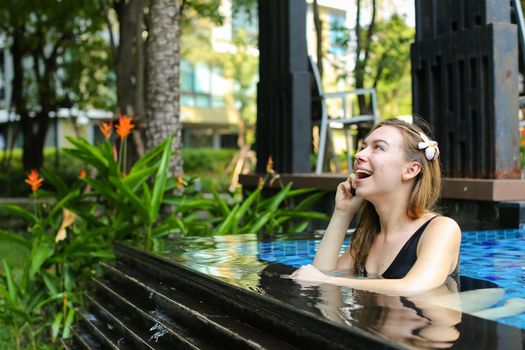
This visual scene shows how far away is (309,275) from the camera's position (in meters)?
3.09

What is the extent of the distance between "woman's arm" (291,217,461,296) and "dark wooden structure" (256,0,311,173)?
524cm

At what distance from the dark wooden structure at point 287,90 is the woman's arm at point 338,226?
4686 mm

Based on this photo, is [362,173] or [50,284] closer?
[362,173]

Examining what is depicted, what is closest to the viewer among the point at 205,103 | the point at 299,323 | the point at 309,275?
the point at 299,323

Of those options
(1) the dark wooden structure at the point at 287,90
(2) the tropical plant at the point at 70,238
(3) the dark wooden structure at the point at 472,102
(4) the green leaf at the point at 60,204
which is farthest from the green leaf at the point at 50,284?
(1) the dark wooden structure at the point at 287,90

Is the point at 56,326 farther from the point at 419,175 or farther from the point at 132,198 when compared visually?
the point at 419,175

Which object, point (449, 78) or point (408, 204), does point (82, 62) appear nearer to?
point (449, 78)

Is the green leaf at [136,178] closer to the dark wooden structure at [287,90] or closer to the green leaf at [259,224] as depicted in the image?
the green leaf at [259,224]

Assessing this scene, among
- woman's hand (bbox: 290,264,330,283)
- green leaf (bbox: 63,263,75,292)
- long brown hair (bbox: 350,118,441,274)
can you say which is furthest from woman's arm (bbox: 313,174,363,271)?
green leaf (bbox: 63,263,75,292)

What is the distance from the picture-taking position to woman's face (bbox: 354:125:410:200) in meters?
3.21

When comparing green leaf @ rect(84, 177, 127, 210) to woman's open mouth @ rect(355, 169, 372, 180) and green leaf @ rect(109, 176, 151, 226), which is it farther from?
woman's open mouth @ rect(355, 169, 372, 180)

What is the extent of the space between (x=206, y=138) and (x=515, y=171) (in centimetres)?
4138

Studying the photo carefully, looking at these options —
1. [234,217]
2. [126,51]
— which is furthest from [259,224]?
[126,51]

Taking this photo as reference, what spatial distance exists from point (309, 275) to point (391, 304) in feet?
1.96
